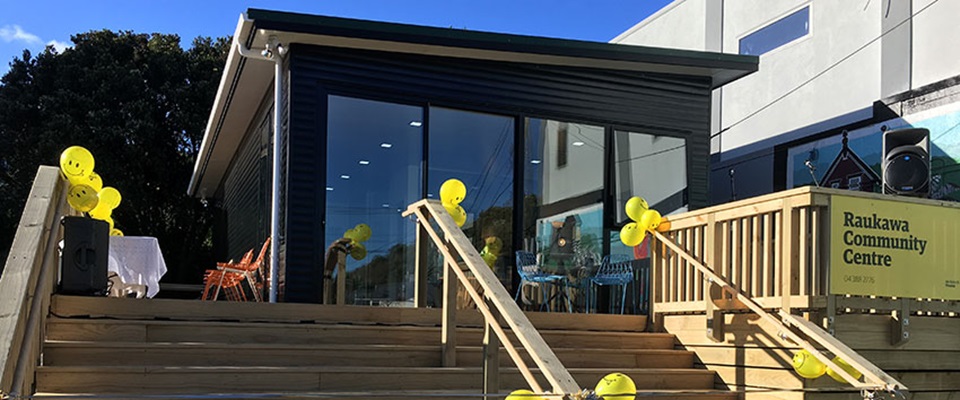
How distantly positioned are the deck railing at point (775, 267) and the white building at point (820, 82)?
3.81 metres

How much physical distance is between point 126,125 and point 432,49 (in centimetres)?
1219

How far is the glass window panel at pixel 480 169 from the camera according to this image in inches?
305

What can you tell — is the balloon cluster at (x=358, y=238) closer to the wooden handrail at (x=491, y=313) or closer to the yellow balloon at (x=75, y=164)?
the wooden handrail at (x=491, y=313)

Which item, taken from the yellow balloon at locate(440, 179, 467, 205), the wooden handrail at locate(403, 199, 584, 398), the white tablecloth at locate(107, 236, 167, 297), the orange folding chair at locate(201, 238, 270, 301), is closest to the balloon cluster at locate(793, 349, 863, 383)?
the wooden handrail at locate(403, 199, 584, 398)

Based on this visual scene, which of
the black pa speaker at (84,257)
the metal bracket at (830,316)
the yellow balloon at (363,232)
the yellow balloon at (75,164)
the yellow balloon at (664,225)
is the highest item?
the yellow balloon at (75,164)

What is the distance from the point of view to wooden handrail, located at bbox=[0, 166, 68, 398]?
2.93 metres

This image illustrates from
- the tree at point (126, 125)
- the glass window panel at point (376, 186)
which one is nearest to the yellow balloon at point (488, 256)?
the glass window panel at point (376, 186)

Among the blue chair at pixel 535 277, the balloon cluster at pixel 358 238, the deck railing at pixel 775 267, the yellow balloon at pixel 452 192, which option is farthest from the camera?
the blue chair at pixel 535 277

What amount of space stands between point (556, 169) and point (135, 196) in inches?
490

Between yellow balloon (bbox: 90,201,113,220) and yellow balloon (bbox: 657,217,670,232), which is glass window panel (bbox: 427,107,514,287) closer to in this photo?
yellow balloon (bbox: 657,217,670,232)

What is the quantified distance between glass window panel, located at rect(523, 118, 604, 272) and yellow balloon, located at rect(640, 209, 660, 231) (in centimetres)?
163

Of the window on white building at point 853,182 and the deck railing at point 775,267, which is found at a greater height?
the window on white building at point 853,182

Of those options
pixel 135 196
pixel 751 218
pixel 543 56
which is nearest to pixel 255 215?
pixel 543 56

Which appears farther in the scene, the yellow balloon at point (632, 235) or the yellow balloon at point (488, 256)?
the yellow balloon at point (488, 256)
